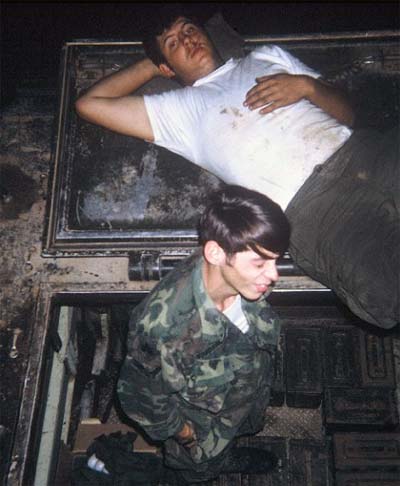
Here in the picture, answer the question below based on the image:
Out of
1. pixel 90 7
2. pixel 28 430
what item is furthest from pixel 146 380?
pixel 90 7

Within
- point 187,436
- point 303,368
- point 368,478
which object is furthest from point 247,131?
point 368,478

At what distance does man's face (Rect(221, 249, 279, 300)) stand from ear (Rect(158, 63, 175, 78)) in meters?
1.42

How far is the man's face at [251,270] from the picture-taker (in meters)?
1.76

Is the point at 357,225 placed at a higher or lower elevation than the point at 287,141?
lower

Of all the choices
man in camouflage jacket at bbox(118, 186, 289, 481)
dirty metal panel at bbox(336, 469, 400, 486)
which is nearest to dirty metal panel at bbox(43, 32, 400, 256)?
man in camouflage jacket at bbox(118, 186, 289, 481)

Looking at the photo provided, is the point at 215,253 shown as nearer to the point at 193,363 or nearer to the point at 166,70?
the point at 193,363

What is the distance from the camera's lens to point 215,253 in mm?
1794

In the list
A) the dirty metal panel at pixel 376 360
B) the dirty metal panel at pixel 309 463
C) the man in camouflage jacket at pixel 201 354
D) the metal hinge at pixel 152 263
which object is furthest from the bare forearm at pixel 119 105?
the dirty metal panel at pixel 309 463

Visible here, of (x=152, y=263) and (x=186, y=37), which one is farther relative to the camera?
(x=186, y=37)

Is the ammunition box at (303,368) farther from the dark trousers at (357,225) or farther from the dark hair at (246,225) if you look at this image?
the dark hair at (246,225)

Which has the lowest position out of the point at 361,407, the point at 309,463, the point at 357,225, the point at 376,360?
the point at 309,463

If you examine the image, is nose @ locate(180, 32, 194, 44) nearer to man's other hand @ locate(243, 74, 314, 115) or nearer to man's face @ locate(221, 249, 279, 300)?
man's other hand @ locate(243, 74, 314, 115)

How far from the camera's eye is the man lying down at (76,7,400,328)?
2006mm

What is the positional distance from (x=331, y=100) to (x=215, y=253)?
124cm
